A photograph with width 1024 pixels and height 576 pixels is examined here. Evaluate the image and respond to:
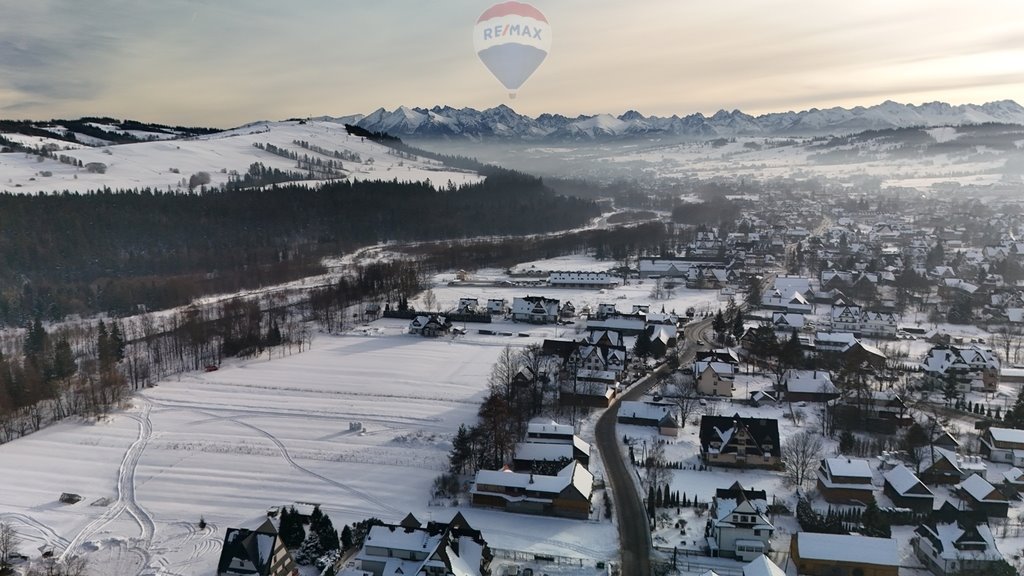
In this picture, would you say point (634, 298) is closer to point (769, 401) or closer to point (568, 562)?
point (769, 401)

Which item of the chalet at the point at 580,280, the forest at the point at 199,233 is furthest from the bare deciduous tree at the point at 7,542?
the chalet at the point at 580,280

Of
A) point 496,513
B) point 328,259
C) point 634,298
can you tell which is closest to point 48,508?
point 496,513

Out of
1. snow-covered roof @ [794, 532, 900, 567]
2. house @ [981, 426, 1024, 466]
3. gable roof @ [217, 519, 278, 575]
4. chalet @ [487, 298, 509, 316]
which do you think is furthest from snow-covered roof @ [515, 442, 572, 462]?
chalet @ [487, 298, 509, 316]

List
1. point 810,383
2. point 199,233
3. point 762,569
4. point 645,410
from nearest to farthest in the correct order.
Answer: point 762,569
point 645,410
point 810,383
point 199,233

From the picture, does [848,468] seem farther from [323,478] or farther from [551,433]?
[323,478]

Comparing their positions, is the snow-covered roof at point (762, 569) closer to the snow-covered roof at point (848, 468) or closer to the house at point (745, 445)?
the snow-covered roof at point (848, 468)

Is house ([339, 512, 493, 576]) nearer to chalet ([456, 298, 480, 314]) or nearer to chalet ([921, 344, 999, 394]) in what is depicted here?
chalet ([921, 344, 999, 394])

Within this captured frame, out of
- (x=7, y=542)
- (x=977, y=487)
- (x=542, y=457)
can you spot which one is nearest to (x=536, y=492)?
(x=542, y=457)
